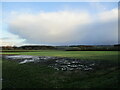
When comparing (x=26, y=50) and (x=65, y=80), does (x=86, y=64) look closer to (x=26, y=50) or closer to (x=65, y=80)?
(x=65, y=80)

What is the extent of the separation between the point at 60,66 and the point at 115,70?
6.71 meters

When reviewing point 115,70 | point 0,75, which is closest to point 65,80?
point 115,70

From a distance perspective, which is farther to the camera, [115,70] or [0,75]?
[0,75]

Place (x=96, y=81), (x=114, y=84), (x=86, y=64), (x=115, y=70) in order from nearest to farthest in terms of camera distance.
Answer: (x=114, y=84) → (x=96, y=81) → (x=115, y=70) → (x=86, y=64)

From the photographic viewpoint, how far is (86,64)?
18328 millimetres

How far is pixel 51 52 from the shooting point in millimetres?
29750

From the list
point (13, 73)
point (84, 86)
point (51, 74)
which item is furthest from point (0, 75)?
point (84, 86)

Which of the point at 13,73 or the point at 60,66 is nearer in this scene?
the point at 13,73

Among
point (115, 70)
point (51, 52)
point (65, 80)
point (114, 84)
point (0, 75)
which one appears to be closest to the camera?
point (114, 84)

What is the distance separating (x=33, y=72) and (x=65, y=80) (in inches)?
181

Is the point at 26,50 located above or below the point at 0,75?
above

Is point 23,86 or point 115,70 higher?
point 115,70

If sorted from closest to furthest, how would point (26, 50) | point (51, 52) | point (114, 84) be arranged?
point (114, 84) → point (51, 52) → point (26, 50)

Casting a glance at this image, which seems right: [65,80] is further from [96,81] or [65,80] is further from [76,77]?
[96,81]
